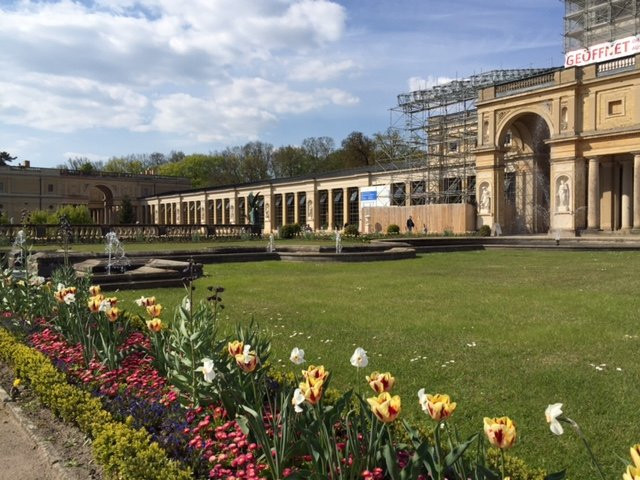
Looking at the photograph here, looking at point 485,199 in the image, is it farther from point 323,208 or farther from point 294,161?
point 294,161

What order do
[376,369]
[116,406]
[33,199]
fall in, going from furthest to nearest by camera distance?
1. [33,199]
2. [376,369]
3. [116,406]

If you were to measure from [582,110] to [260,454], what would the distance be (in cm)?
3992

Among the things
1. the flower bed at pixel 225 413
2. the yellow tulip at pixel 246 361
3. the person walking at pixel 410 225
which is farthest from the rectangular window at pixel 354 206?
the yellow tulip at pixel 246 361

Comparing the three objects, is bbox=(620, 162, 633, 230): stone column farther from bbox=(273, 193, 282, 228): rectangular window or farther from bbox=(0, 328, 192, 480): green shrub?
bbox=(0, 328, 192, 480): green shrub

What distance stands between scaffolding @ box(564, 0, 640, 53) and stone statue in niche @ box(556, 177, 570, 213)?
12.5m

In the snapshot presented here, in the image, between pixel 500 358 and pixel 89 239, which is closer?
pixel 500 358

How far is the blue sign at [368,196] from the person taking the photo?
173 ft

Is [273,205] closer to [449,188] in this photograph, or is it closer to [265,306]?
[449,188]

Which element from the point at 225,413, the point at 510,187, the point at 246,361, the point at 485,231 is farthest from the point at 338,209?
the point at 246,361

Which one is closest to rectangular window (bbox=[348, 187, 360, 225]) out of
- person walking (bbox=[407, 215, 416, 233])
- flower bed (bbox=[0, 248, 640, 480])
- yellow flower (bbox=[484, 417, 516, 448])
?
person walking (bbox=[407, 215, 416, 233])

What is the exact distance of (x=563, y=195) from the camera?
38.3 m

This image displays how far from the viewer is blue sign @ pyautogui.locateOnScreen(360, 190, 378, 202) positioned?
2080 inches

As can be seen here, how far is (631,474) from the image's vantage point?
1783 mm

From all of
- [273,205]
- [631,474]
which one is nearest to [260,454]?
[631,474]
